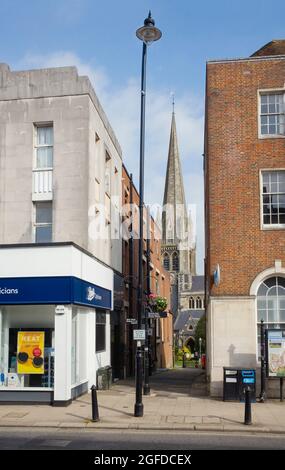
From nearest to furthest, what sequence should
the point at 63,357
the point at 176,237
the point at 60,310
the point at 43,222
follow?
the point at 63,357 → the point at 60,310 → the point at 43,222 → the point at 176,237

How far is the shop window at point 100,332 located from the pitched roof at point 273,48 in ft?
43.0

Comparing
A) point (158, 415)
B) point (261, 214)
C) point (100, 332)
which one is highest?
point (261, 214)

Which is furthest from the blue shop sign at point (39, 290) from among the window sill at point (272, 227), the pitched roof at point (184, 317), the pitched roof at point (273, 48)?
the pitched roof at point (184, 317)

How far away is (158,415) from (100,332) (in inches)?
348

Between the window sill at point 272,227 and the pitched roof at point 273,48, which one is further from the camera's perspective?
the pitched roof at point 273,48

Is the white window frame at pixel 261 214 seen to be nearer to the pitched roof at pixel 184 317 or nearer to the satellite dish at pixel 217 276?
the satellite dish at pixel 217 276

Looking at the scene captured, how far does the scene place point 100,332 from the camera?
24250 mm

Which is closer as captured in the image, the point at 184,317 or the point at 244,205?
the point at 244,205

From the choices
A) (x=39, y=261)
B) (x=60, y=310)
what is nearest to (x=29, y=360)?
(x=60, y=310)

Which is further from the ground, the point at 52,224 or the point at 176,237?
the point at 176,237

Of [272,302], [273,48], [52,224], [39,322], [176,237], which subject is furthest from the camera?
[176,237]

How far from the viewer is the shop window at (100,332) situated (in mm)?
23536

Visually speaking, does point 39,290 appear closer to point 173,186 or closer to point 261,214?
point 261,214

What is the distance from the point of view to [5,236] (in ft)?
72.7
